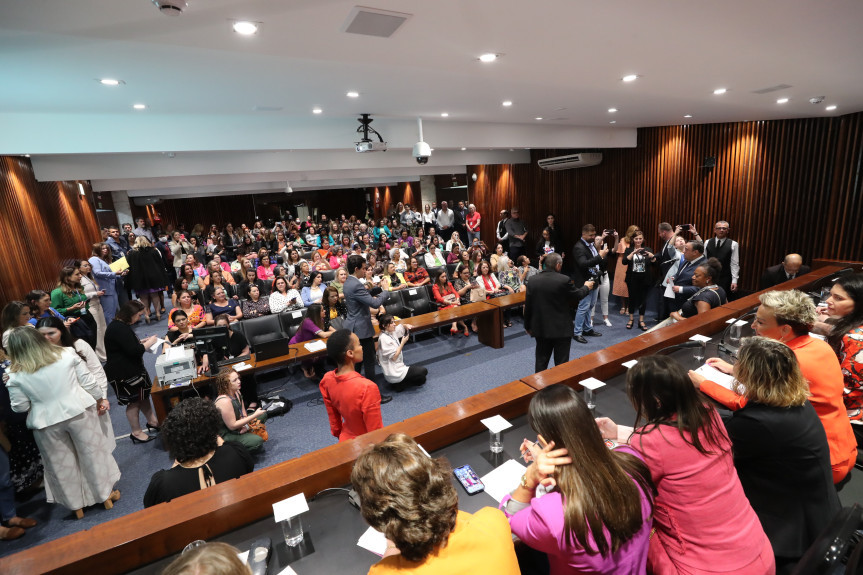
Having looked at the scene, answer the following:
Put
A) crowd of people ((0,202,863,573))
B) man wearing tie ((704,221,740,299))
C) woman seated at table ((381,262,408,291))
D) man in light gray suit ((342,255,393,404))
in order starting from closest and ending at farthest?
crowd of people ((0,202,863,573))
man in light gray suit ((342,255,393,404))
man wearing tie ((704,221,740,299))
woman seated at table ((381,262,408,291))

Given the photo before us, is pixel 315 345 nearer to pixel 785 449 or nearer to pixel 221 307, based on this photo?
pixel 221 307

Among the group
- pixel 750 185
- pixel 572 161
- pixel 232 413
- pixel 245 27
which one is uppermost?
pixel 245 27

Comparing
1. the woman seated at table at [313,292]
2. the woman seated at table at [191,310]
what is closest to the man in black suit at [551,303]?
the woman seated at table at [313,292]

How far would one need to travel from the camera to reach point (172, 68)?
264 centimetres

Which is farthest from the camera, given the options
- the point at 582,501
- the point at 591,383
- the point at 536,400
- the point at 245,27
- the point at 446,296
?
the point at 446,296

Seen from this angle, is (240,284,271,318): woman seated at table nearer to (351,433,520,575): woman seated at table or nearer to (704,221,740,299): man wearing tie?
(351,433,520,575): woman seated at table

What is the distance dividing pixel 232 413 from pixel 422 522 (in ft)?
8.36

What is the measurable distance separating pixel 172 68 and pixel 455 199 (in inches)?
517

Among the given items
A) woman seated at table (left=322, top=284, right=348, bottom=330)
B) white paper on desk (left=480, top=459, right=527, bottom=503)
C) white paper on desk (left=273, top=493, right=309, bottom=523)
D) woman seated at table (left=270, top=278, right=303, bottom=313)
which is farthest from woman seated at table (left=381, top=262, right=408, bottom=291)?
white paper on desk (left=273, top=493, right=309, bottom=523)

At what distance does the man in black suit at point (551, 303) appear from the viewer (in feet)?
12.6

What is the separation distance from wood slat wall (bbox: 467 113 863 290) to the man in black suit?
4.58 meters

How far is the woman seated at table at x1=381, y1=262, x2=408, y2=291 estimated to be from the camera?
6742 millimetres

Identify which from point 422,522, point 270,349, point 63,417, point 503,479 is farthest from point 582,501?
point 270,349

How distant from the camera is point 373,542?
154 cm
